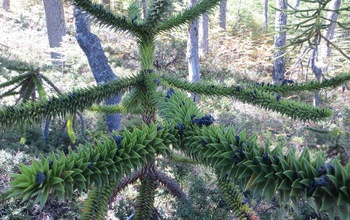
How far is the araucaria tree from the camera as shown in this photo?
0.82m

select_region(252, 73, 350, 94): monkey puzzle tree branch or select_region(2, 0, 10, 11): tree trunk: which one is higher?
select_region(2, 0, 10, 11): tree trunk

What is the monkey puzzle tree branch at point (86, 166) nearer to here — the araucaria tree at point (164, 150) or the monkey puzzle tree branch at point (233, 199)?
the araucaria tree at point (164, 150)

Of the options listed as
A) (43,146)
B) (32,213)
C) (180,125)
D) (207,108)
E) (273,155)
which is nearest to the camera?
(273,155)

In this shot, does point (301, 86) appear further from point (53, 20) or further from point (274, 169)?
point (53, 20)

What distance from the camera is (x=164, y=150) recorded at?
Result: 1.15 meters

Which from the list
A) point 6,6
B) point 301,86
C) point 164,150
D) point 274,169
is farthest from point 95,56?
point 6,6

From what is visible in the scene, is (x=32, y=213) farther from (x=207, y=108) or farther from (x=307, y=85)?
(x=207, y=108)

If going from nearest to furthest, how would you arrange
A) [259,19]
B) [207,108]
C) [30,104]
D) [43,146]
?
[30,104]
[43,146]
[207,108]
[259,19]

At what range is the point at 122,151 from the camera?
40.4 inches

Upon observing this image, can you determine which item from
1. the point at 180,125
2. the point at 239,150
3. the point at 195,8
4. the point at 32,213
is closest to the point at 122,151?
the point at 180,125

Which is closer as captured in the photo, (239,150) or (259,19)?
(239,150)

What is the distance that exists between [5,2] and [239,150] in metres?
29.9

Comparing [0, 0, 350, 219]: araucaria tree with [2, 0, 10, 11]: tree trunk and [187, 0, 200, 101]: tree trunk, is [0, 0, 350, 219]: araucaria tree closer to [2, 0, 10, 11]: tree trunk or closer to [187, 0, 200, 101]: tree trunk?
[187, 0, 200, 101]: tree trunk

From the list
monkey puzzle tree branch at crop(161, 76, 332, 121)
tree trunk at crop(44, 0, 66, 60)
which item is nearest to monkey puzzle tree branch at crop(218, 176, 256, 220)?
monkey puzzle tree branch at crop(161, 76, 332, 121)
